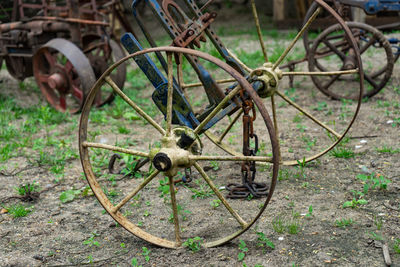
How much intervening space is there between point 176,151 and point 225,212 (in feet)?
2.25

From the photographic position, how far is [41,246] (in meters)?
2.80

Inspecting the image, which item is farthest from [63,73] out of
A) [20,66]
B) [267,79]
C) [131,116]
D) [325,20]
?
[325,20]

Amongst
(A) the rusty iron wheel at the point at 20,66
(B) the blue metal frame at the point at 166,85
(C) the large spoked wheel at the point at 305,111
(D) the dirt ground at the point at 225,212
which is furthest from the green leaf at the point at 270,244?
(A) the rusty iron wheel at the point at 20,66

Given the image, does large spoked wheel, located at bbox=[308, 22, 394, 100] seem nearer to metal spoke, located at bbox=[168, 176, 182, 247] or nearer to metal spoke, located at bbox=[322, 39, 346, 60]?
metal spoke, located at bbox=[322, 39, 346, 60]

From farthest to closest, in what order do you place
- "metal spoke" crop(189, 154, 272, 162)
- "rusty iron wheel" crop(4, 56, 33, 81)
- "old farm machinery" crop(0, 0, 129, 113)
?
"rusty iron wheel" crop(4, 56, 33, 81), "old farm machinery" crop(0, 0, 129, 113), "metal spoke" crop(189, 154, 272, 162)

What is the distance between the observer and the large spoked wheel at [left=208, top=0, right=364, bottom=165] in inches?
131

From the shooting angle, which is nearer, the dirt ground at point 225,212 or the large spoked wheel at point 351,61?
the dirt ground at point 225,212

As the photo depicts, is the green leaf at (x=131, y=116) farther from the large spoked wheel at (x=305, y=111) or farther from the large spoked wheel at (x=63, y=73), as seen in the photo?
the large spoked wheel at (x=305, y=111)

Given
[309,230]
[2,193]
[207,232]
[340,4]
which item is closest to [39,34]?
[2,193]

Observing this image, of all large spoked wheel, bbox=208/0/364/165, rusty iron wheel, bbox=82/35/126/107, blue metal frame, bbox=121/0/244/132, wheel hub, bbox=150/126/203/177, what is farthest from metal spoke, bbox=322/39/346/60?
wheel hub, bbox=150/126/203/177

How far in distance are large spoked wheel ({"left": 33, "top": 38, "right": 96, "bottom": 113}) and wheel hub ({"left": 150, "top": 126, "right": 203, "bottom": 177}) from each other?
2737 millimetres

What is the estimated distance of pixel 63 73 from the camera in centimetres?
543

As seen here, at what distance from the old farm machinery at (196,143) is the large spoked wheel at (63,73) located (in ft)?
2.83

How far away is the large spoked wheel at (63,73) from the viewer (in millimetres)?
5152
